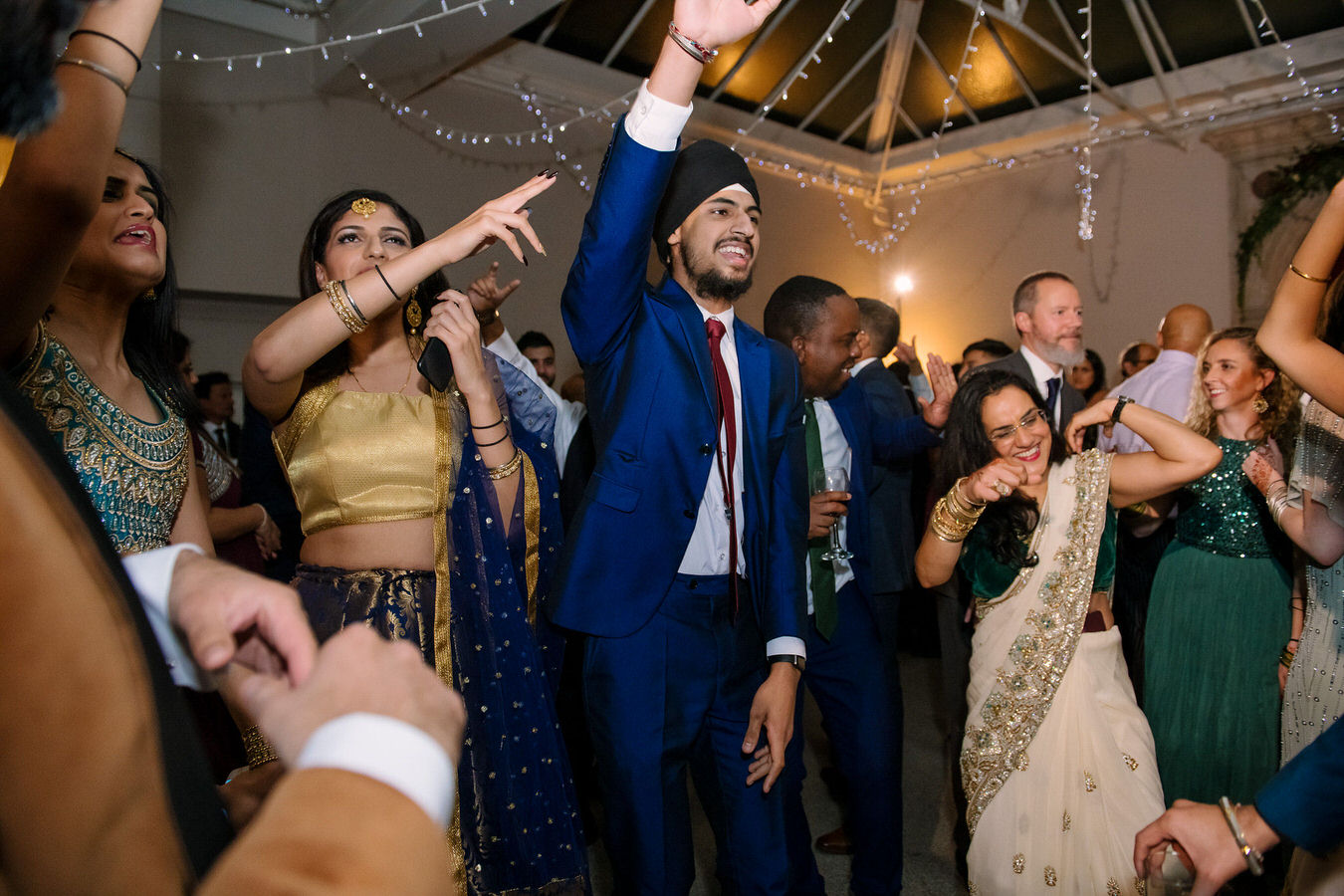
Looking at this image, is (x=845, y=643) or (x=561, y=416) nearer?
(x=845, y=643)

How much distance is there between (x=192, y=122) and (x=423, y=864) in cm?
612

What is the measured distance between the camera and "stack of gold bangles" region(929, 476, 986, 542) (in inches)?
82.5

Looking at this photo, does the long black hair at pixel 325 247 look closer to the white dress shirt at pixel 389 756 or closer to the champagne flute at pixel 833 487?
the champagne flute at pixel 833 487

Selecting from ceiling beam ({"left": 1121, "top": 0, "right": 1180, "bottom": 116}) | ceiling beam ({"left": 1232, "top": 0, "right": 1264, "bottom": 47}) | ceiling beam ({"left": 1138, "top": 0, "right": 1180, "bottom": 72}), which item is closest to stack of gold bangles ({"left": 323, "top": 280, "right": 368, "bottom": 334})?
ceiling beam ({"left": 1121, "top": 0, "right": 1180, "bottom": 116})

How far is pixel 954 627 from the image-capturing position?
285 cm

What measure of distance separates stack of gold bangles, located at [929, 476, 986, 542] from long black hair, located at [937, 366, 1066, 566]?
0.24 feet

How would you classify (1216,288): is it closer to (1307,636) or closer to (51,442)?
(1307,636)

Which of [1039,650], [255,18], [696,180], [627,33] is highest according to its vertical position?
[627,33]

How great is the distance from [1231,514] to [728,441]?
1817mm

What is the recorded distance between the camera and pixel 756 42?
23.5 ft

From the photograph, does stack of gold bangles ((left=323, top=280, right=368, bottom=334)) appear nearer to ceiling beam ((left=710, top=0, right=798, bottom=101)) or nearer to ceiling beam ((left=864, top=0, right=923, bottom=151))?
ceiling beam ((left=710, top=0, right=798, bottom=101))

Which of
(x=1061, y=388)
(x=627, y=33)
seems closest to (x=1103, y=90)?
(x=627, y=33)

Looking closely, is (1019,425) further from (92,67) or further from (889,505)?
(92,67)

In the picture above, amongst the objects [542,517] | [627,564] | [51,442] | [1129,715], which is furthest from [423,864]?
[1129,715]
